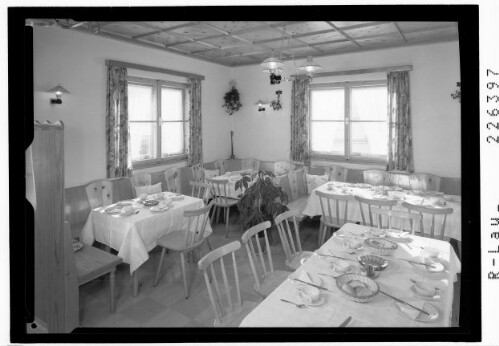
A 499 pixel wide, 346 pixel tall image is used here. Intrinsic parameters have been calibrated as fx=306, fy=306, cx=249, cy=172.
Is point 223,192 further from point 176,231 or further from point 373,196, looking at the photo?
point 373,196

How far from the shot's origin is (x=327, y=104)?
16.5 ft

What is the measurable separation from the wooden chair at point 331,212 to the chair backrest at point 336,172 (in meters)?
1.16

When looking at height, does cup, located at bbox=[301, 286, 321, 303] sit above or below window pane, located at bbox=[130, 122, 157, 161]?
below

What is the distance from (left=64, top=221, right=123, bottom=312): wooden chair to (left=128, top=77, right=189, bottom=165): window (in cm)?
138

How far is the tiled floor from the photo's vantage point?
89.4 inches

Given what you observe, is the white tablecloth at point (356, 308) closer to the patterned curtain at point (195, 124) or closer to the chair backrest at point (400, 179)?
the chair backrest at point (400, 179)

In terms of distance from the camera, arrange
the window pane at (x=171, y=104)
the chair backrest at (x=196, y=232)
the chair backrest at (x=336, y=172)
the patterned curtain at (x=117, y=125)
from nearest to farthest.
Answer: the chair backrest at (x=196, y=232) → the patterned curtain at (x=117, y=125) → the window pane at (x=171, y=104) → the chair backrest at (x=336, y=172)

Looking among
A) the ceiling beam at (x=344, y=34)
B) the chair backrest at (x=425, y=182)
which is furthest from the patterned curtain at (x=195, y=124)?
the chair backrest at (x=425, y=182)

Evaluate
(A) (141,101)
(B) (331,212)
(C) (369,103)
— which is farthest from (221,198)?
(C) (369,103)

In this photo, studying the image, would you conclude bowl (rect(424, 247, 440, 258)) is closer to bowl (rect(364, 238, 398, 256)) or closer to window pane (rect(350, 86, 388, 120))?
bowl (rect(364, 238, 398, 256))

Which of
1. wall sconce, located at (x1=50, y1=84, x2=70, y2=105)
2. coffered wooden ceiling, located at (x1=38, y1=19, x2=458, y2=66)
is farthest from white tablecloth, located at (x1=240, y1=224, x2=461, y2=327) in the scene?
coffered wooden ceiling, located at (x1=38, y1=19, x2=458, y2=66)

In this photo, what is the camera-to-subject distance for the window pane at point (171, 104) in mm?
4332

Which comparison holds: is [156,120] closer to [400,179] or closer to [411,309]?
[400,179]

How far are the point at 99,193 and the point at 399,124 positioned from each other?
12.8ft
